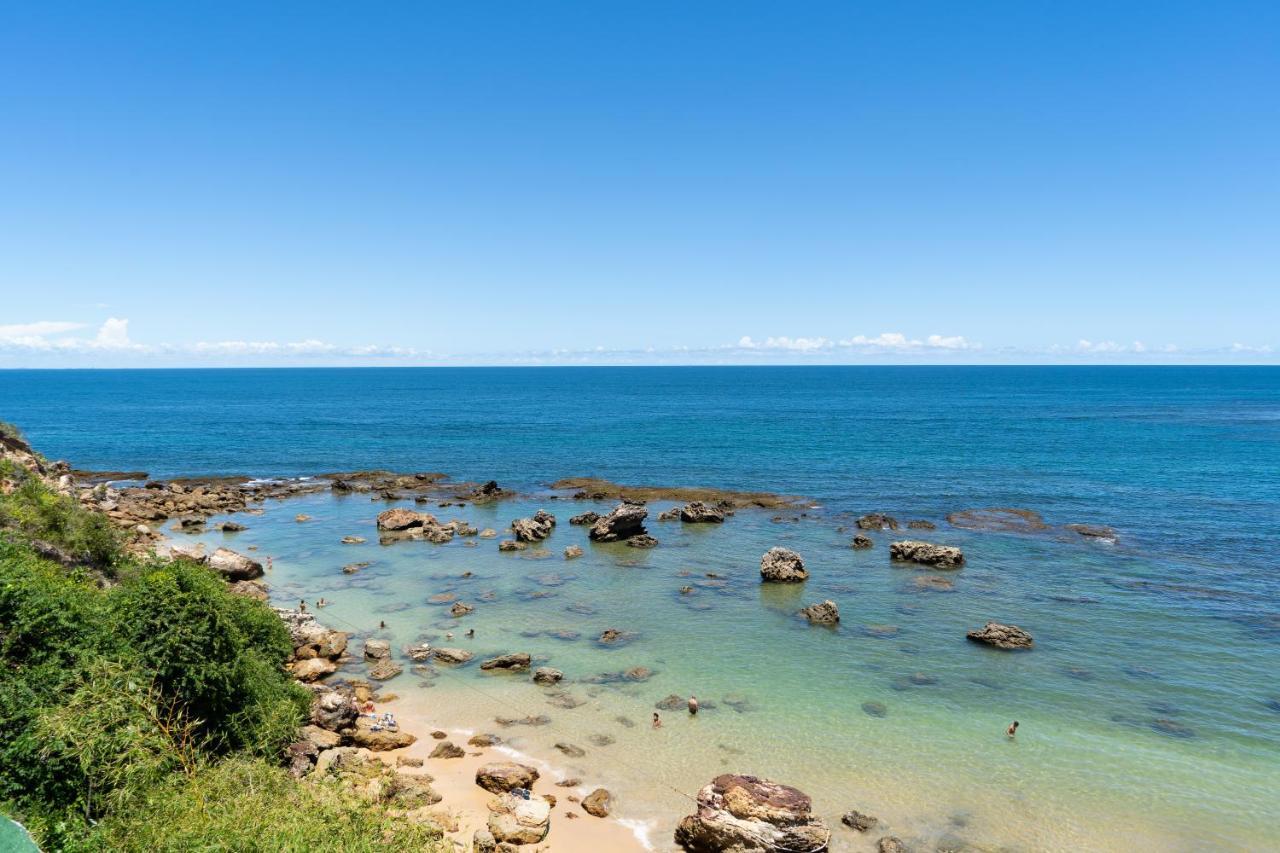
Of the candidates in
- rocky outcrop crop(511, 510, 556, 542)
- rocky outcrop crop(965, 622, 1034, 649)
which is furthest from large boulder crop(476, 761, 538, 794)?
rocky outcrop crop(511, 510, 556, 542)

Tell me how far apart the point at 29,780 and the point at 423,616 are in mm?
25269

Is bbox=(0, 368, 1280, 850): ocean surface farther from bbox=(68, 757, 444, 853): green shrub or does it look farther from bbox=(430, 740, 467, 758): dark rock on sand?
bbox=(68, 757, 444, 853): green shrub

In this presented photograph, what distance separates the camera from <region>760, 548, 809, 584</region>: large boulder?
47.7 metres

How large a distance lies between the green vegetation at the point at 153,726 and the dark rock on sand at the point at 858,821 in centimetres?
1370

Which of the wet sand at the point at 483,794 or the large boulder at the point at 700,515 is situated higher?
the large boulder at the point at 700,515

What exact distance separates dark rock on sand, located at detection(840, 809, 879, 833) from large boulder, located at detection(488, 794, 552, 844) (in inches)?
397

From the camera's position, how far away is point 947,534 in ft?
197

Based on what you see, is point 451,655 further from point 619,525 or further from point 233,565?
point 619,525

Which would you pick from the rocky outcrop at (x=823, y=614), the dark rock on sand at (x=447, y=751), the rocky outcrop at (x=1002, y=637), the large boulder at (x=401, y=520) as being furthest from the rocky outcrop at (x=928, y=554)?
the large boulder at (x=401, y=520)

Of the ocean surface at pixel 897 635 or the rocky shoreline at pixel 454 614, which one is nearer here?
the rocky shoreline at pixel 454 614

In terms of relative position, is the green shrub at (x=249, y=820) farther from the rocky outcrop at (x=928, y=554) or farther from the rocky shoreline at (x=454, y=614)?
the rocky outcrop at (x=928, y=554)

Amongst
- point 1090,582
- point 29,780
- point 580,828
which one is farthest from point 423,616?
point 1090,582

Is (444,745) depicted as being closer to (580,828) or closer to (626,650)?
(580,828)

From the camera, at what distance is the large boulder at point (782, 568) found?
47719mm
